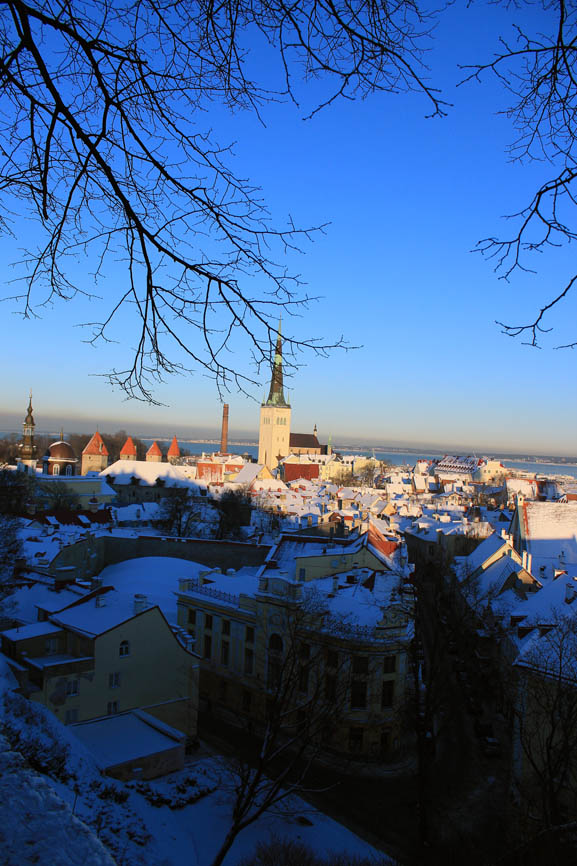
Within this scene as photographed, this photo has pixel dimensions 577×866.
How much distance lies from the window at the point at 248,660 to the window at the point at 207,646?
1500 mm

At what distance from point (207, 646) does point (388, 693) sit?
18.9 feet

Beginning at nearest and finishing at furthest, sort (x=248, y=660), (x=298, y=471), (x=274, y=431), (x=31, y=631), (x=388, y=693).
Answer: (x=31, y=631), (x=388, y=693), (x=248, y=660), (x=298, y=471), (x=274, y=431)

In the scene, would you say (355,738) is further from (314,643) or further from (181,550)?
(181,550)

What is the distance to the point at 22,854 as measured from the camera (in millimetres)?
3199

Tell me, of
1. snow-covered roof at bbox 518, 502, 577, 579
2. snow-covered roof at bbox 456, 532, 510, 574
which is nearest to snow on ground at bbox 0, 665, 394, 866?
snow-covered roof at bbox 456, 532, 510, 574

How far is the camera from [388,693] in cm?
1515

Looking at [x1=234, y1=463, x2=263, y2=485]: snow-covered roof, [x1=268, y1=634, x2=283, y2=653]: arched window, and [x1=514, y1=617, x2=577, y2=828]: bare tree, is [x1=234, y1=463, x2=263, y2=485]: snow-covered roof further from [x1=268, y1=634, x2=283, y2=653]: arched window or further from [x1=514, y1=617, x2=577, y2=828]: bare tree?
[x1=514, y1=617, x2=577, y2=828]: bare tree

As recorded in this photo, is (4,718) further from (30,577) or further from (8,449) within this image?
(8,449)

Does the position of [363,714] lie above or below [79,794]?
below

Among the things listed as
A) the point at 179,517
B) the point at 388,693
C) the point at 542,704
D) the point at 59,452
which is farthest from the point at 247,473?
the point at 542,704

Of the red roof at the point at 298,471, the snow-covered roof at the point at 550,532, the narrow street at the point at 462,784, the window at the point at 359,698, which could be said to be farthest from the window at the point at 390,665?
the red roof at the point at 298,471

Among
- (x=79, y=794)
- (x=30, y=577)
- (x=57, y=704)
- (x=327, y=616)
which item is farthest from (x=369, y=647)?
(x=30, y=577)

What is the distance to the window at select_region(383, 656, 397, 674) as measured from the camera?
14961 millimetres

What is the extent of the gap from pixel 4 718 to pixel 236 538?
33535 mm
